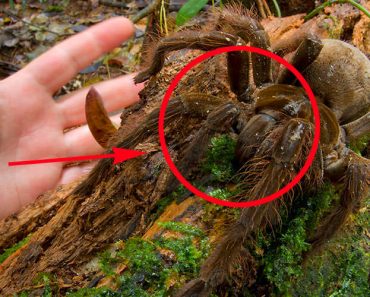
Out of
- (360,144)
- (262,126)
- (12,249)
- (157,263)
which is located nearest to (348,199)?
(262,126)

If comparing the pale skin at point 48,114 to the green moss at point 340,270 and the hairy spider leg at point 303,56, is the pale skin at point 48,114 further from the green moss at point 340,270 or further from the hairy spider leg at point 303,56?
the green moss at point 340,270

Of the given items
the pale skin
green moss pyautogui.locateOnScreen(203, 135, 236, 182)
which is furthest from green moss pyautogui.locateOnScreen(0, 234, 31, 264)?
green moss pyautogui.locateOnScreen(203, 135, 236, 182)

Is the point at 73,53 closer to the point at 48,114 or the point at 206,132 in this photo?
the point at 48,114

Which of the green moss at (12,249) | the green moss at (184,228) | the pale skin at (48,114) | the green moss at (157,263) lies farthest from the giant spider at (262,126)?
the pale skin at (48,114)

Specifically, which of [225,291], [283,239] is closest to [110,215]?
[225,291]

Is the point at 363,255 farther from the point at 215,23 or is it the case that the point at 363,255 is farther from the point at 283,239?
the point at 215,23

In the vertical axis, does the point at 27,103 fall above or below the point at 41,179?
above
